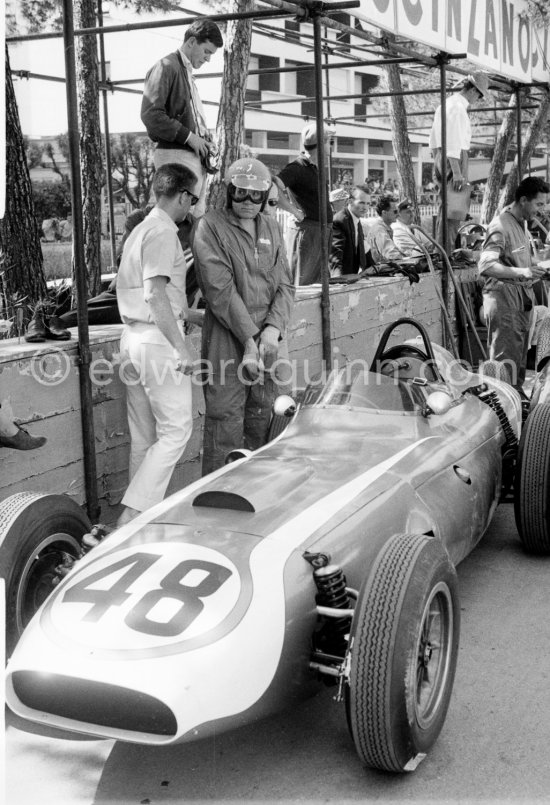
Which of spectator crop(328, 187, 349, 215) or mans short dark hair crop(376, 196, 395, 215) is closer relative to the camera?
spectator crop(328, 187, 349, 215)

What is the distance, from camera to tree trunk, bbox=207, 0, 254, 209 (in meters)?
8.59

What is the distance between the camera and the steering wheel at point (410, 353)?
526 cm

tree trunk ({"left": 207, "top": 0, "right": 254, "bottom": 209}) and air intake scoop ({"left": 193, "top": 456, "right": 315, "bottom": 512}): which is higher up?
tree trunk ({"left": 207, "top": 0, "right": 254, "bottom": 209})

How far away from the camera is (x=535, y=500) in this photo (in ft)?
16.3

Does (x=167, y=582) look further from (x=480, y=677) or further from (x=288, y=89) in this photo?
(x=288, y=89)

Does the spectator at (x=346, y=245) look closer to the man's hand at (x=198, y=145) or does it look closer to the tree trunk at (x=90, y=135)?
the tree trunk at (x=90, y=135)

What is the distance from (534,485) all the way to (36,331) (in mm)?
2736

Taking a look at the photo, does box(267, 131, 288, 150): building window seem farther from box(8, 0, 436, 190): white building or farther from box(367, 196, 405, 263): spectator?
box(367, 196, 405, 263): spectator

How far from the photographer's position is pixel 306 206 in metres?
8.91

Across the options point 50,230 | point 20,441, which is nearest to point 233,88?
point 20,441

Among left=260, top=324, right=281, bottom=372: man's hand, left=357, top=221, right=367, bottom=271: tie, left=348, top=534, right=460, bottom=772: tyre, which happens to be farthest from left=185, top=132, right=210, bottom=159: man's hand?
left=348, top=534, right=460, bottom=772: tyre

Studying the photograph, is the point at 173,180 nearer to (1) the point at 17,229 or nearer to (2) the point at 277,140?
(1) the point at 17,229

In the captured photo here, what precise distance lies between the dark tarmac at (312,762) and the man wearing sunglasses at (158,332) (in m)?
1.71

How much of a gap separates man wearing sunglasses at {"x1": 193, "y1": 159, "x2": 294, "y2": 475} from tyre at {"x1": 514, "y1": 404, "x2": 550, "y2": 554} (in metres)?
1.53
